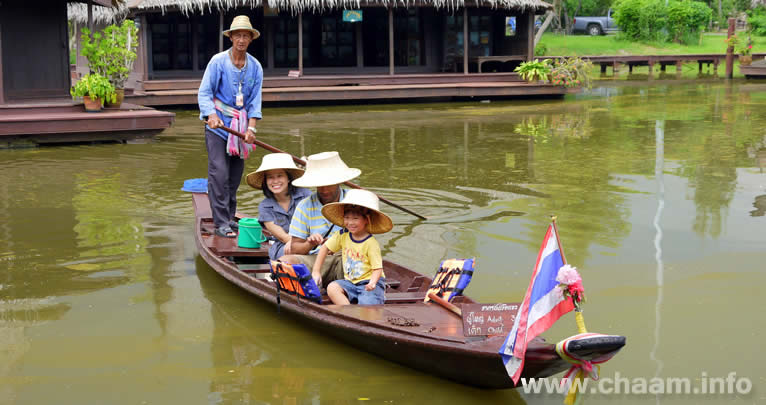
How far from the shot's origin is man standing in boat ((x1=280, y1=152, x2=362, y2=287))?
606 centimetres

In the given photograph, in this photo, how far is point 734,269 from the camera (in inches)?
279

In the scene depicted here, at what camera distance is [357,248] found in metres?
5.71

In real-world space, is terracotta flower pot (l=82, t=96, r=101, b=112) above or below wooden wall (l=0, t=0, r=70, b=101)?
below

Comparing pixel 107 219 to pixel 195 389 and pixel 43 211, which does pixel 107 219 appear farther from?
pixel 195 389

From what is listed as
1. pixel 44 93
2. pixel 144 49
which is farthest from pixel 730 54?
pixel 44 93

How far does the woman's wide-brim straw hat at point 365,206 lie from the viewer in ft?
18.1

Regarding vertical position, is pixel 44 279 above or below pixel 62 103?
below

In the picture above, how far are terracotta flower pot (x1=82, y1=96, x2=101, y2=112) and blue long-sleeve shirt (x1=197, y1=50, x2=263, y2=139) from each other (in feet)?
24.8

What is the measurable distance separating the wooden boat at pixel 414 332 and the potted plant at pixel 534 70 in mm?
17384

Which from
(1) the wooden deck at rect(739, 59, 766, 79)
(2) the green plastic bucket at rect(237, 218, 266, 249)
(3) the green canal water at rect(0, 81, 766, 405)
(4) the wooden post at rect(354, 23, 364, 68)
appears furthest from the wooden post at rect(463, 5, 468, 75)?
(2) the green plastic bucket at rect(237, 218, 266, 249)

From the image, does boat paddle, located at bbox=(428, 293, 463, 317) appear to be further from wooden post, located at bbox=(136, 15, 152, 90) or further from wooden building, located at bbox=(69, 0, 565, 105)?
wooden post, located at bbox=(136, 15, 152, 90)

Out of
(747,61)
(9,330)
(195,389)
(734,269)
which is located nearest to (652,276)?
(734,269)

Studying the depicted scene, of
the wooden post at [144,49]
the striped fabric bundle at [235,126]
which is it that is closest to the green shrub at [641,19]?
the wooden post at [144,49]

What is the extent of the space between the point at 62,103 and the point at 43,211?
5.87m
